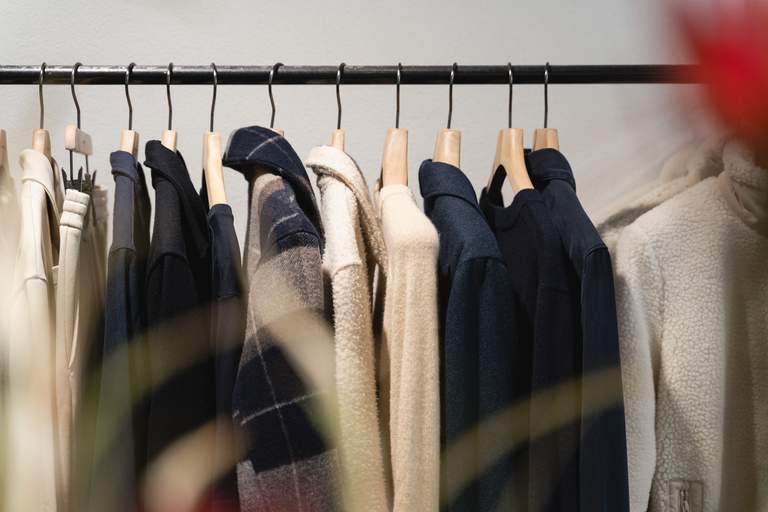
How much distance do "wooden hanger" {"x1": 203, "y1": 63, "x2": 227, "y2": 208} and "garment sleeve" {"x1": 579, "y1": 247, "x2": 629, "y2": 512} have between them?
0.34 metres

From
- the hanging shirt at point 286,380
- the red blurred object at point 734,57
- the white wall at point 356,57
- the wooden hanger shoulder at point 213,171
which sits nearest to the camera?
the hanging shirt at point 286,380

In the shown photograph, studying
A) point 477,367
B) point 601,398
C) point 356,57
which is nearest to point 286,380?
point 477,367

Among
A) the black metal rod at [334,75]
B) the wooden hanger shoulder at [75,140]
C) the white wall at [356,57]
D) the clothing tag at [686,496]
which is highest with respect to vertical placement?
the white wall at [356,57]

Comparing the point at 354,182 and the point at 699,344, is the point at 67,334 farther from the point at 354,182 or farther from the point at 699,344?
the point at 699,344

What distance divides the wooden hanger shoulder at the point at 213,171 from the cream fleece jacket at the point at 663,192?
0.39 m

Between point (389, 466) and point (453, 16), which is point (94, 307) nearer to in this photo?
point (389, 466)

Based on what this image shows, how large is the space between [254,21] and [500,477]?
29.5 inches

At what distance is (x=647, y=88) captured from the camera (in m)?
1.12

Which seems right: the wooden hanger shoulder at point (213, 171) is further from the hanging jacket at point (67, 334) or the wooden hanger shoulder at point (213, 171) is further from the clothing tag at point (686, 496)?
the clothing tag at point (686, 496)

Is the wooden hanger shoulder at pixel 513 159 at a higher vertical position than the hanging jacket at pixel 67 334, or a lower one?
higher

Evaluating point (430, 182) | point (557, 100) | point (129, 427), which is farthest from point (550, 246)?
point (557, 100)

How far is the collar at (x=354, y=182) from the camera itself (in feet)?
2.21

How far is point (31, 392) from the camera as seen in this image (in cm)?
63

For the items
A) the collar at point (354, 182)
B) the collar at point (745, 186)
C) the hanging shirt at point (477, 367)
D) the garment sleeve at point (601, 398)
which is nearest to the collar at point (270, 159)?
the collar at point (354, 182)
